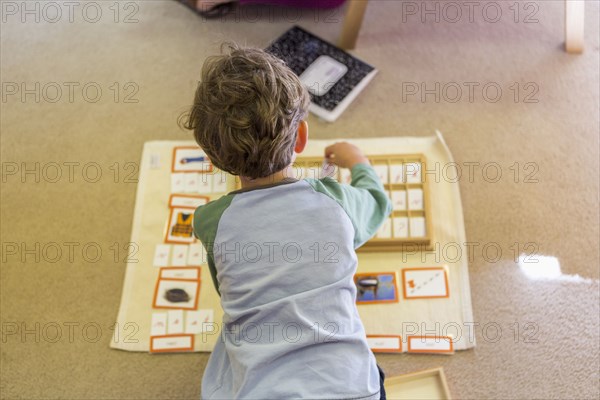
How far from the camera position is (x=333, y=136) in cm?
160

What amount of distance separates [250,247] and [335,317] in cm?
18

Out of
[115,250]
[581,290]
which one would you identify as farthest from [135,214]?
[581,290]

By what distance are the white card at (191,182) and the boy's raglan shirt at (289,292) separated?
0.54 meters

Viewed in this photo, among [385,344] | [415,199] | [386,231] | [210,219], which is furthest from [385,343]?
[210,219]

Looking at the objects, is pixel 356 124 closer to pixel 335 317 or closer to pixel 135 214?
pixel 135 214

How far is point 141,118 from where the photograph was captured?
5.44ft

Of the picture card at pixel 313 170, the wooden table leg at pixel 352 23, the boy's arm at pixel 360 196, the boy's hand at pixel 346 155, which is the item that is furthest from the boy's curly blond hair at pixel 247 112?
the wooden table leg at pixel 352 23

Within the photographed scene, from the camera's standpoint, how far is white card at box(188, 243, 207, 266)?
1420mm

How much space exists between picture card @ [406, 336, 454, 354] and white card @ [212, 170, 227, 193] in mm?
618

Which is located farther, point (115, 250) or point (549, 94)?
point (549, 94)

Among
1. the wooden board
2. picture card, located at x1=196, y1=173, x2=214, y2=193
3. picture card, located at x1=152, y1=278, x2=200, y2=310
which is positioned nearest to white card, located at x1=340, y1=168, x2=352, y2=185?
the wooden board

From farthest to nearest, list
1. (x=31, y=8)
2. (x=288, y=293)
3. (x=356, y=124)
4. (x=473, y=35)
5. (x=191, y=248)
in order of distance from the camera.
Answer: (x=31, y=8) < (x=473, y=35) < (x=356, y=124) < (x=191, y=248) < (x=288, y=293)

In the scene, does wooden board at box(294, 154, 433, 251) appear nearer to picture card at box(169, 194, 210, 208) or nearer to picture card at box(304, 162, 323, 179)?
picture card at box(304, 162, 323, 179)

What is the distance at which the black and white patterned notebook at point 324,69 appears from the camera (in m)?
1.63
